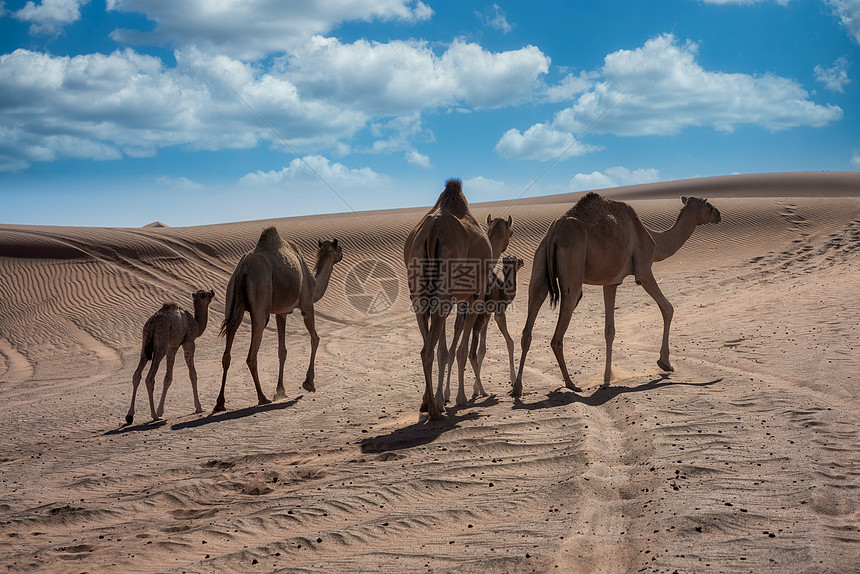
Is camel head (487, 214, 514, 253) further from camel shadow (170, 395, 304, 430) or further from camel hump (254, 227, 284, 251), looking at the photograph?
camel shadow (170, 395, 304, 430)

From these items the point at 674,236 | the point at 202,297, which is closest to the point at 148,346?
the point at 202,297

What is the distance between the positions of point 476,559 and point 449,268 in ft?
13.2

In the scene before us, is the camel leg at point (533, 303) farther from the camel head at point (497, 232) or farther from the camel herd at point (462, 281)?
the camel head at point (497, 232)

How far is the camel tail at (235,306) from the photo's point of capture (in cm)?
960

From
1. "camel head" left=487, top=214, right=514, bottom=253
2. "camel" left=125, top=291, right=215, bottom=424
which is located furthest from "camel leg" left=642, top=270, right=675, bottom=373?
"camel" left=125, top=291, right=215, bottom=424

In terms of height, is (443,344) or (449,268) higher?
(449,268)

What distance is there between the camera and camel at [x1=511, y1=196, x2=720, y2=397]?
8977mm

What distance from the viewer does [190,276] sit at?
2523cm

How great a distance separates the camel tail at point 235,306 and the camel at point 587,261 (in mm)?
4219

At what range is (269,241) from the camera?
419 inches

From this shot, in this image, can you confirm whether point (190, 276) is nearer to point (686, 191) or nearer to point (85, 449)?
point (85, 449)

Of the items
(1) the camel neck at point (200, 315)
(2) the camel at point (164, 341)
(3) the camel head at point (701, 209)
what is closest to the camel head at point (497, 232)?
(3) the camel head at point (701, 209)

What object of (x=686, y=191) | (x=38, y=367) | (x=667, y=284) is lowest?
(x=38, y=367)

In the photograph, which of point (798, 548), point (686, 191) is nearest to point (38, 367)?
point (798, 548)
